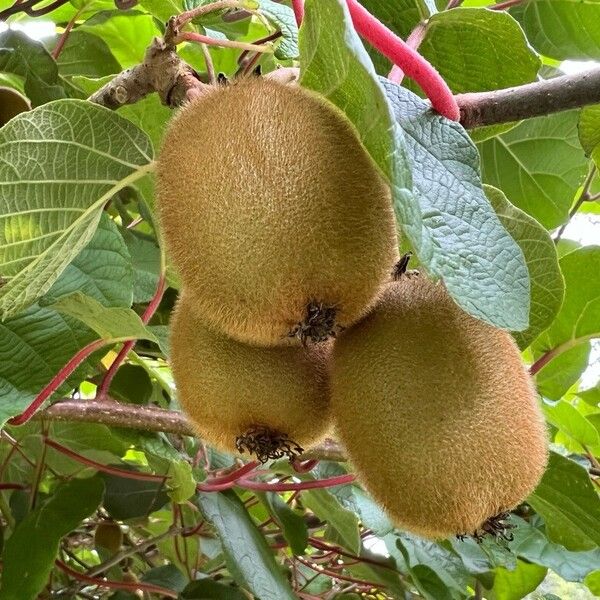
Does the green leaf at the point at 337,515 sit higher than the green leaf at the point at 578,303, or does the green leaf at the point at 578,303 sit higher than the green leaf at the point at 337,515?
the green leaf at the point at 578,303

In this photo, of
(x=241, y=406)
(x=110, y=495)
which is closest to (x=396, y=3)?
(x=241, y=406)

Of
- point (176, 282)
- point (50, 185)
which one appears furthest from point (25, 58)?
point (50, 185)

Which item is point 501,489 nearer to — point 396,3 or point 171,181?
point 171,181

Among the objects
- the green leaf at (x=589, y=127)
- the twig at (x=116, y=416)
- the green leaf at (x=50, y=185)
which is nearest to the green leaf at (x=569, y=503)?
the twig at (x=116, y=416)

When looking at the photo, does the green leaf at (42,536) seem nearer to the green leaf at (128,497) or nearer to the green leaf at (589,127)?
the green leaf at (128,497)

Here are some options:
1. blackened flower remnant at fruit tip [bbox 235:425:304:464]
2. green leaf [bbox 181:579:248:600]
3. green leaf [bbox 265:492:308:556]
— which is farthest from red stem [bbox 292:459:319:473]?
blackened flower remnant at fruit tip [bbox 235:425:304:464]

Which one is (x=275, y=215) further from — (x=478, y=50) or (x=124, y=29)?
(x=124, y=29)
